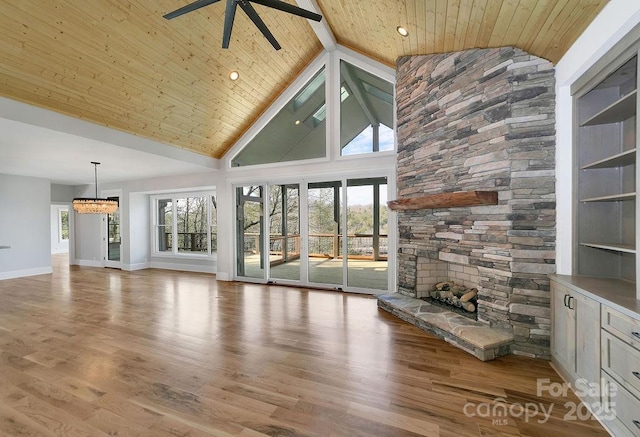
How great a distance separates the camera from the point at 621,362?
182 centimetres

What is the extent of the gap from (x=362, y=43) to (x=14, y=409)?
5.95m

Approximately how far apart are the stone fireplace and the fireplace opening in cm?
29

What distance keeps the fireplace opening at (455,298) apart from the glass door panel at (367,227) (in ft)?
4.09

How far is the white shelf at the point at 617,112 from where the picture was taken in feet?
6.87

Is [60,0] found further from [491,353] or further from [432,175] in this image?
[491,353]

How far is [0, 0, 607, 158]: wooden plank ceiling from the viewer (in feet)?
9.11

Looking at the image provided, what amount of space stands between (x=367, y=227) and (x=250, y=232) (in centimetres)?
277

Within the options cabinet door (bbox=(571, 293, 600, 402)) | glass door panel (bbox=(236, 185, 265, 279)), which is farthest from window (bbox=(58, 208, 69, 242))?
cabinet door (bbox=(571, 293, 600, 402))

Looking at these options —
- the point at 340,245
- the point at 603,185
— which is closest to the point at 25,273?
the point at 340,245

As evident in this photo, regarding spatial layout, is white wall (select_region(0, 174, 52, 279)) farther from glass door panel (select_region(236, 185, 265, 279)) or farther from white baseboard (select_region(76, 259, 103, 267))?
glass door panel (select_region(236, 185, 265, 279))

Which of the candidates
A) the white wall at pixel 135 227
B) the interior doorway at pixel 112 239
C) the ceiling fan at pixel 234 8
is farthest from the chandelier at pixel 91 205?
the ceiling fan at pixel 234 8

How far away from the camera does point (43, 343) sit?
3260 millimetres

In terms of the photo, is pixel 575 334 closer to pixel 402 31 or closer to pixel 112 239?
pixel 402 31

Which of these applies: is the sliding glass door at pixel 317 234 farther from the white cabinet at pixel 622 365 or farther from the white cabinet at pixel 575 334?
the white cabinet at pixel 622 365
